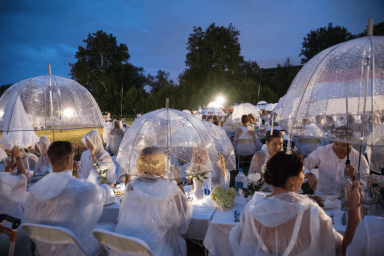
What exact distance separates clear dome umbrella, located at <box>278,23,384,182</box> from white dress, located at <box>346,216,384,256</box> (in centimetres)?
79

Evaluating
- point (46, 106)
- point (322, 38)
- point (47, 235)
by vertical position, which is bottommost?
point (47, 235)

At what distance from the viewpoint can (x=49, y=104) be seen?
13.1 feet

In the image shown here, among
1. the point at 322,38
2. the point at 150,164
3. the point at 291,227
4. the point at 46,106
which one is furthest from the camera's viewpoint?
the point at 322,38

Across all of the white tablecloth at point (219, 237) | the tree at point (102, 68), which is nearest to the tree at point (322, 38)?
the tree at point (102, 68)

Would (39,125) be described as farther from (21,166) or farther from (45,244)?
(45,244)

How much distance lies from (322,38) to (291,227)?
4000 cm

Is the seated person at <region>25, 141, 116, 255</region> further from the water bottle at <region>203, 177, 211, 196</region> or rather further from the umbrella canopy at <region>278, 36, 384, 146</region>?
the umbrella canopy at <region>278, 36, 384, 146</region>

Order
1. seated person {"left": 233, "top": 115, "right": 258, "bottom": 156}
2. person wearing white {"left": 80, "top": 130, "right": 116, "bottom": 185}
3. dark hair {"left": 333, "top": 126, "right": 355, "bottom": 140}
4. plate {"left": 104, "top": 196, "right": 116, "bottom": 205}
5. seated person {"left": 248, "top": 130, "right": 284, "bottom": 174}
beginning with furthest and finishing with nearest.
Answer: seated person {"left": 233, "top": 115, "right": 258, "bottom": 156} → person wearing white {"left": 80, "top": 130, "right": 116, "bottom": 185} → seated person {"left": 248, "top": 130, "right": 284, "bottom": 174} → plate {"left": 104, "top": 196, "right": 116, "bottom": 205} → dark hair {"left": 333, "top": 126, "right": 355, "bottom": 140}

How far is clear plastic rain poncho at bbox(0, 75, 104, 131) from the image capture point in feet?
12.4

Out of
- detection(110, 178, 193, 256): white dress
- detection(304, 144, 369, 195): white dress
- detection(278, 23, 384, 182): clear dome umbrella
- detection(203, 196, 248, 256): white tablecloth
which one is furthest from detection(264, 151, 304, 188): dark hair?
detection(304, 144, 369, 195): white dress

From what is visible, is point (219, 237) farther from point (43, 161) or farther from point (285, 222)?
point (43, 161)

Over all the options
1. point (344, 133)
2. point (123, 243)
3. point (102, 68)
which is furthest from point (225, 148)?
point (102, 68)

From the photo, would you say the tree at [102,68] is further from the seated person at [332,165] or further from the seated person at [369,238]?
the seated person at [369,238]

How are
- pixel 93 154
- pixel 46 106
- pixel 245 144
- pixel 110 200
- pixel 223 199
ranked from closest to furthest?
pixel 223 199 → pixel 110 200 → pixel 46 106 → pixel 93 154 → pixel 245 144
